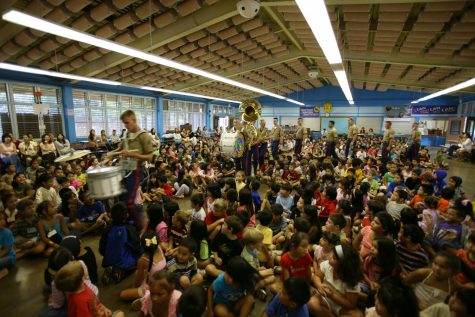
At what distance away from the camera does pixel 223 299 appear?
1.92 m

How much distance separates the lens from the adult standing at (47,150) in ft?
21.9

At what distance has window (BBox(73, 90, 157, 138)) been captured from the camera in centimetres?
990

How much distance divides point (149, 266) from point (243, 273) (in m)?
1.03

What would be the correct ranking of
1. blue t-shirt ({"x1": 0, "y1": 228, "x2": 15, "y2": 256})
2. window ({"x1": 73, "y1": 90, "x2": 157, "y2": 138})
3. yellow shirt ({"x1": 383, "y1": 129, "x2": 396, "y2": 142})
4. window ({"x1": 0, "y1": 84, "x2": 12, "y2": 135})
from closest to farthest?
blue t-shirt ({"x1": 0, "y1": 228, "x2": 15, "y2": 256}), window ({"x1": 0, "y1": 84, "x2": 12, "y2": 135}), yellow shirt ({"x1": 383, "y1": 129, "x2": 396, "y2": 142}), window ({"x1": 73, "y1": 90, "x2": 157, "y2": 138})

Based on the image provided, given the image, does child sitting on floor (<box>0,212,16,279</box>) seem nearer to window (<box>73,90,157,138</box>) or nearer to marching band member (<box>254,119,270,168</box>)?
marching band member (<box>254,119,270,168</box>)

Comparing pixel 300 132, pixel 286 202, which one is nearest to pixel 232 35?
pixel 300 132

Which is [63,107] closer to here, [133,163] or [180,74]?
[180,74]

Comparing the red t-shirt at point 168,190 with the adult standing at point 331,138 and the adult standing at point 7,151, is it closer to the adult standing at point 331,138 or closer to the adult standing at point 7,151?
the adult standing at point 7,151

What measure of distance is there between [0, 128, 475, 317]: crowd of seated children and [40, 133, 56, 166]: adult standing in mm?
2130

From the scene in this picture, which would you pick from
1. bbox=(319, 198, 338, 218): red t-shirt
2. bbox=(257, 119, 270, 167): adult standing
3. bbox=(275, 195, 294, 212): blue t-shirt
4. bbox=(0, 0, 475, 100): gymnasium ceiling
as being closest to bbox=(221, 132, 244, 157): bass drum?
bbox=(257, 119, 270, 167): adult standing

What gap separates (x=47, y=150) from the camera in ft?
22.1

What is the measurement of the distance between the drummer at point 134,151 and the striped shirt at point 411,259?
2.96m

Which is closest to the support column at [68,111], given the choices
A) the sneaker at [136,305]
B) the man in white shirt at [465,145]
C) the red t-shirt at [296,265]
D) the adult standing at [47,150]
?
the adult standing at [47,150]

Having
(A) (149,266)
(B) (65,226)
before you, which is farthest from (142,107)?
(A) (149,266)
